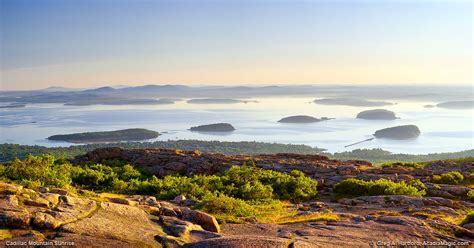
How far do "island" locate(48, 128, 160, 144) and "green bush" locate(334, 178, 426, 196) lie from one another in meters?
103

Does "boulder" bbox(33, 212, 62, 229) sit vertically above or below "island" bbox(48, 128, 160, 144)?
above

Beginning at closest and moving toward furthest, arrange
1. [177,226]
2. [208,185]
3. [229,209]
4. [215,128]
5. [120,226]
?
[120,226] → [177,226] → [229,209] → [208,185] → [215,128]

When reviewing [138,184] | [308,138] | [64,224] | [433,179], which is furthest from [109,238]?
[308,138]

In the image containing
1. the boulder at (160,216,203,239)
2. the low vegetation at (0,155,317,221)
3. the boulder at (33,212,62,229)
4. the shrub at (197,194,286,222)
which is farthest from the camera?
the low vegetation at (0,155,317,221)

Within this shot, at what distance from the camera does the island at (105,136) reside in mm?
116062

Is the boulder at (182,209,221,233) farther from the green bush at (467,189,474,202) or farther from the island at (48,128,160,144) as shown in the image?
the island at (48,128,160,144)

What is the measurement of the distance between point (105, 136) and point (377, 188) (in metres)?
113

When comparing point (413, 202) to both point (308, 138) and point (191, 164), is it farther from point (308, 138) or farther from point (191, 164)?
point (308, 138)

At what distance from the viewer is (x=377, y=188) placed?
1767 centimetres

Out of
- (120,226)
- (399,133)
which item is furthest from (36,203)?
(399,133)

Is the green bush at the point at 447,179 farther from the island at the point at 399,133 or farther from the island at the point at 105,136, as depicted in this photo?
the island at the point at 399,133

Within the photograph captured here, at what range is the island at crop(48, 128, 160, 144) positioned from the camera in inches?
4569

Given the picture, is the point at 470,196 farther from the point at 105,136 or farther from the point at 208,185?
the point at 105,136

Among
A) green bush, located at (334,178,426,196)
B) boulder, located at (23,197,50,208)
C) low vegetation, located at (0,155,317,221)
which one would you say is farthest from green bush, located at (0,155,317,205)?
boulder, located at (23,197,50,208)
